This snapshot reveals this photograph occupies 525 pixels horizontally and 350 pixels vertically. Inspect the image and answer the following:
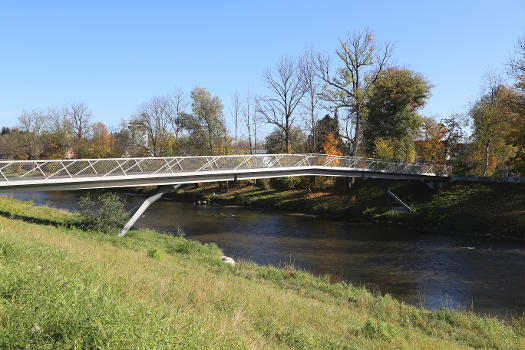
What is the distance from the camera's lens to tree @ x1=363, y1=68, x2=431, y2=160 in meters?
36.6

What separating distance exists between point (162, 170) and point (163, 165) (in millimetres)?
260

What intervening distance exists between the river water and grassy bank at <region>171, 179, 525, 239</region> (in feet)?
6.38

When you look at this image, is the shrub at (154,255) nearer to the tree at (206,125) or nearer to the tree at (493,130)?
the tree at (493,130)

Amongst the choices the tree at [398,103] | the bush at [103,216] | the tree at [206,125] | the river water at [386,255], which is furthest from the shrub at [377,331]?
the tree at [206,125]

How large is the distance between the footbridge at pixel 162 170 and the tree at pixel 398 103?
825 centimetres

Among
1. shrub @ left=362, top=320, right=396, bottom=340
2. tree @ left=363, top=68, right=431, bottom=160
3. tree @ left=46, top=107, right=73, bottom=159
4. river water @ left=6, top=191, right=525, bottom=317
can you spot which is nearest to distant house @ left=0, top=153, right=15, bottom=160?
tree @ left=46, top=107, right=73, bottom=159

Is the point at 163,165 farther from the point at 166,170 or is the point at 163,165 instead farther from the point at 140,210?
the point at 140,210

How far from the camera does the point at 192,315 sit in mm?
5117

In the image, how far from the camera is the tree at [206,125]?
47719 millimetres

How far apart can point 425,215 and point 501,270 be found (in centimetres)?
1171

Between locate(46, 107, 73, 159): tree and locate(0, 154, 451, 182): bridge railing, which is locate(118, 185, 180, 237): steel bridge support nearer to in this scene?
locate(0, 154, 451, 182): bridge railing

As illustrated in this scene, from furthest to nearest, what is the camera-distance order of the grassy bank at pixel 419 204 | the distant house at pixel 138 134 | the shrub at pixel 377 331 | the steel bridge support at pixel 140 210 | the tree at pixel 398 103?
the distant house at pixel 138 134 < the tree at pixel 398 103 < the grassy bank at pixel 419 204 < the steel bridge support at pixel 140 210 < the shrub at pixel 377 331

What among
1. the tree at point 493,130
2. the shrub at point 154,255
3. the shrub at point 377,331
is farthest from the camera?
the tree at point 493,130

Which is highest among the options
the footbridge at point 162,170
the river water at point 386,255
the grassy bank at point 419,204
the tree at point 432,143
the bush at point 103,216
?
the tree at point 432,143
